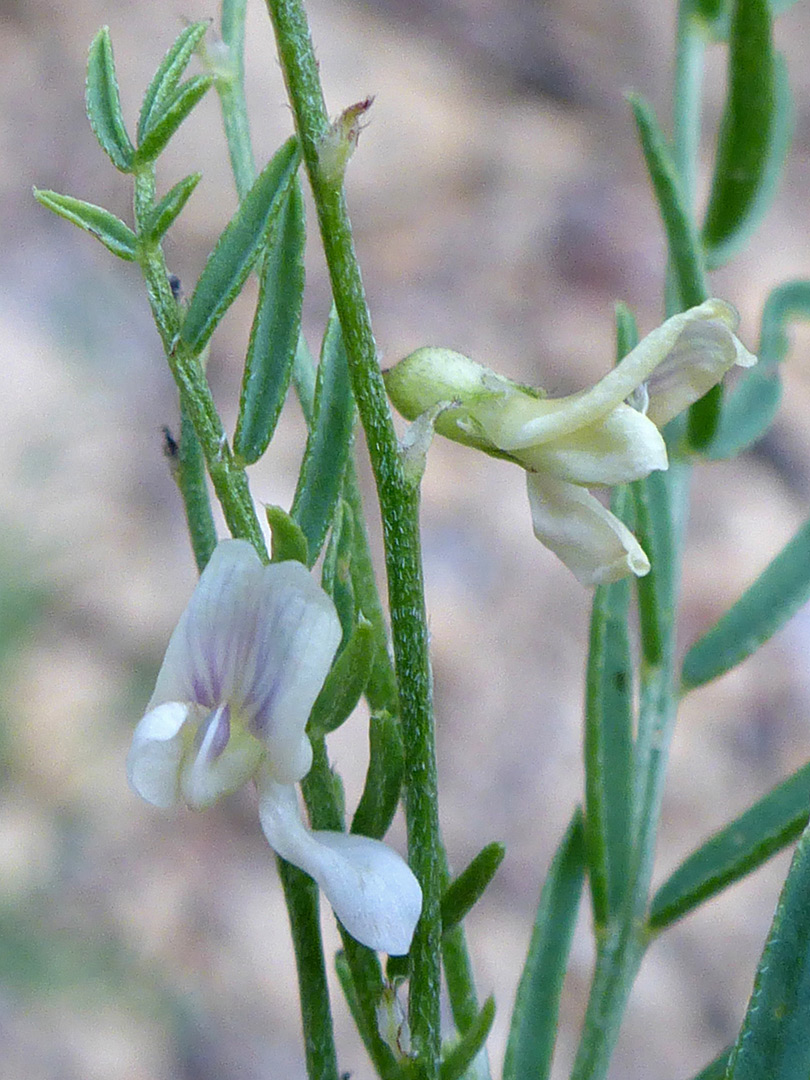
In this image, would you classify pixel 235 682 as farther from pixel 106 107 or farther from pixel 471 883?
pixel 106 107

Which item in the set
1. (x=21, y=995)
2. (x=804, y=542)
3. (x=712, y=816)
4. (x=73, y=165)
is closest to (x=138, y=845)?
(x=21, y=995)

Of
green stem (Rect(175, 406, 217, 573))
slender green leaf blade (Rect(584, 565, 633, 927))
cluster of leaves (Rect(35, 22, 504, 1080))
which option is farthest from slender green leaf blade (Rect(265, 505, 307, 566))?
slender green leaf blade (Rect(584, 565, 633, 927))

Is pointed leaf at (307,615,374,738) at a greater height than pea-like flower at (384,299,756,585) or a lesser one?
lesser

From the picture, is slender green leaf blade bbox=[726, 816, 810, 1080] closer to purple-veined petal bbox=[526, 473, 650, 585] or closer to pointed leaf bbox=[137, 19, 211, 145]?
purple-veined petal bbox=[526, 473, 650, 585]

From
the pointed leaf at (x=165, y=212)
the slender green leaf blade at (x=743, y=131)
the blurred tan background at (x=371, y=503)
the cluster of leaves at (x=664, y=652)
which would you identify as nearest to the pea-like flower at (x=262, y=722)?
the pointed leaf at (x=165, y=212)

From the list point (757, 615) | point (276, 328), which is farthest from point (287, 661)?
point (757, 615)

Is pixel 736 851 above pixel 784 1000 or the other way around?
above

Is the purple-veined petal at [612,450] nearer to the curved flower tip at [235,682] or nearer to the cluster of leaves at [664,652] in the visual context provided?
the curved flower tip at [235,682]
